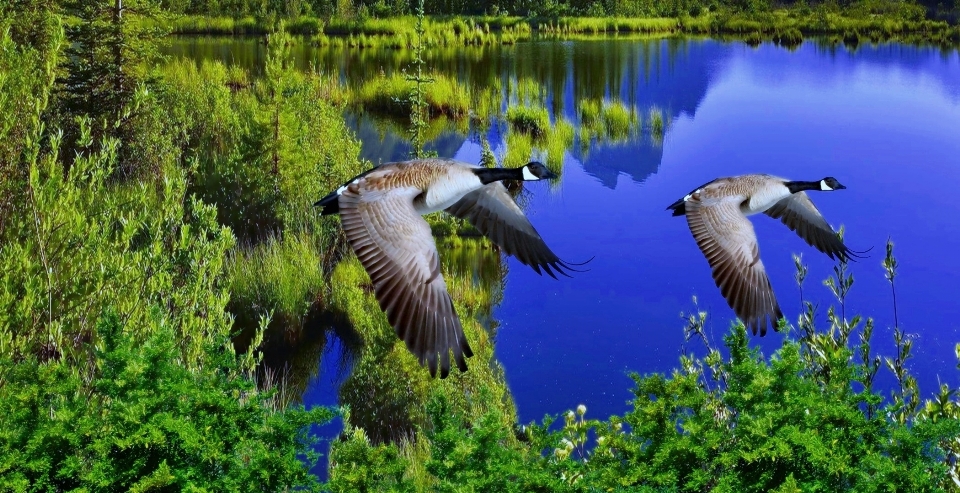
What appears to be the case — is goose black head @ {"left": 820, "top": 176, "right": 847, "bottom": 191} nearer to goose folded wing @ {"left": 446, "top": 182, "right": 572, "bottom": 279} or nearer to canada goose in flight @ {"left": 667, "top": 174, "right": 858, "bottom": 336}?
canada goose in flight @ {"left": 667, "top": 174, "right": 858, "bottom": 336}

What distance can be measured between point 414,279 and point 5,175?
13.2ft

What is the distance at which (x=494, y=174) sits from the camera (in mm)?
3633

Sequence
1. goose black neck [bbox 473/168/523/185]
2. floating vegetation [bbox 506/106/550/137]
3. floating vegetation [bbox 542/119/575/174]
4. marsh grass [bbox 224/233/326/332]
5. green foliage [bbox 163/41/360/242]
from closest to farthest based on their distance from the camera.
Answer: goose black neck [bbox 473/168/523/185] → marsh grass [bbox 224/233/326/332] → green foliage [bbox 163/41/360/242] → floating vegetation [bbox 542/119/575/174] → floating vegetation [bbox 506/106/550/137]

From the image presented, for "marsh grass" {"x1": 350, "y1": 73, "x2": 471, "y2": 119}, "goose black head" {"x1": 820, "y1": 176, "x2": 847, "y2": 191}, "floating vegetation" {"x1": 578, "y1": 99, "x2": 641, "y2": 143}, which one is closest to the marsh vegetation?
"goose black head" {"x1": 820, "y1": 176, "x2": 847, "y2": 191}

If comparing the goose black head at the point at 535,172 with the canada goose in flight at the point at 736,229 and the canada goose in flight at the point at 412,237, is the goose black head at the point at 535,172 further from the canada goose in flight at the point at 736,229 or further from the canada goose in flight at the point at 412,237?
the canada goose in flight at the point at 736,229

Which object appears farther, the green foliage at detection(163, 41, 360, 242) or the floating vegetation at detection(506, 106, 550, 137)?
the floating vegetation at detection(506, 106, 550, 137)

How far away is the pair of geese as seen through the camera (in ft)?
11.3

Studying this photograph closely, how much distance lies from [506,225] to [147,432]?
191 cm

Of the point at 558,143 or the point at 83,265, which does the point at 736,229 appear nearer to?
the point at 83,265

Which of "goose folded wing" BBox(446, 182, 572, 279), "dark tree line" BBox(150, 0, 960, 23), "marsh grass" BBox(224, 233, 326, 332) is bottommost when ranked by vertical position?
"marsh grass" BBox(224, 233, 326, 332)

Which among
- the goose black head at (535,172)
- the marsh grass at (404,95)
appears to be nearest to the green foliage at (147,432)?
the goose black head at (535,172)

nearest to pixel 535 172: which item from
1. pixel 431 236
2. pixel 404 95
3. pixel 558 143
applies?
pixel 431 236

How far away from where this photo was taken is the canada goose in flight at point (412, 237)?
342 centimetres

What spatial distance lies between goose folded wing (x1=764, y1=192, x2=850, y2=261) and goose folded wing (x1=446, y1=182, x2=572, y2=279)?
1.98 m
